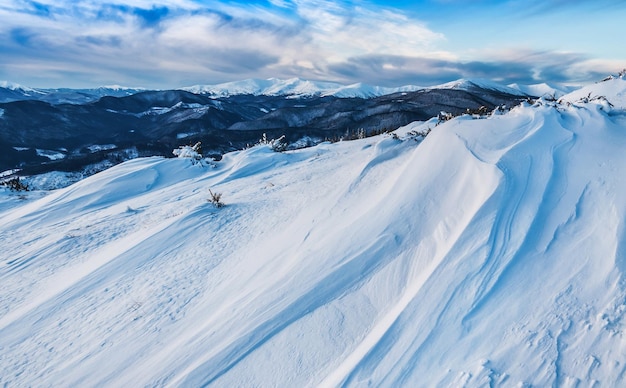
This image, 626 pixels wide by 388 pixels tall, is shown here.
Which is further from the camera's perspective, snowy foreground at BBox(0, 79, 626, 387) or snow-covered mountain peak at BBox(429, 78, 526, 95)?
snow-covered mountain peak at BBox(429, 78, 526, 95)

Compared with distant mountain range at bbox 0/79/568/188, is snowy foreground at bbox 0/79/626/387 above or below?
above

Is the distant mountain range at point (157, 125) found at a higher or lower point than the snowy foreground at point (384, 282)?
lower

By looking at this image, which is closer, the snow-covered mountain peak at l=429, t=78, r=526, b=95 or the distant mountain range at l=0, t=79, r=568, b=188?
the distant mountain range at l=0, t=79, r=568, b=188

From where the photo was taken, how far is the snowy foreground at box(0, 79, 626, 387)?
2.41 metres

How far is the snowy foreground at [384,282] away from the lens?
7.92ft

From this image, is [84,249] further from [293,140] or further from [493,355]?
[293,140]

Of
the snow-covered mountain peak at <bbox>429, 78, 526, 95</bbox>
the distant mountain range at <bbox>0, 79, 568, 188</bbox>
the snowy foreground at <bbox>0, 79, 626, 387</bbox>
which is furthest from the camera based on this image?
the snow-covered mountain peak at <bbox>429, 78, 526, 95</bbox>

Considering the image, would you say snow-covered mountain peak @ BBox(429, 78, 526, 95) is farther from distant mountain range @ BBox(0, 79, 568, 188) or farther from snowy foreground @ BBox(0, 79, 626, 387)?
snowy foreground @ BBox(0, 79, 626, 387)

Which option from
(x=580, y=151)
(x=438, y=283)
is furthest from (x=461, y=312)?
(x=580, y=151)

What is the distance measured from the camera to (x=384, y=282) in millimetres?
3127

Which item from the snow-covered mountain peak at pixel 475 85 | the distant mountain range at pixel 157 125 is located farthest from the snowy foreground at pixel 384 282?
the snow-covered mountain peak at pixel 475 85

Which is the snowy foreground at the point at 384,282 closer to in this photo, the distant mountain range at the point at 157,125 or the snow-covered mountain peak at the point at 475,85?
the distant mountain range at the point at 157,125

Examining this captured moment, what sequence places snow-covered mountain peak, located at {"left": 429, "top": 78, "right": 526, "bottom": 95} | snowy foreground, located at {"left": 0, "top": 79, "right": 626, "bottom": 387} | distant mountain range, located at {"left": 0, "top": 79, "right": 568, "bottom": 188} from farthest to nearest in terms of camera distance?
snow-covered mountain peak, located at {"left": 429, "top": 78, "right": 526, "bottom": 95} → distant mountain range, located at {"left": 0, "top": 79, "right": 568, "bottom": 188} → snowy foreground, located at {"left": 0, "top": 79, "right": 626, "bottom": 387}

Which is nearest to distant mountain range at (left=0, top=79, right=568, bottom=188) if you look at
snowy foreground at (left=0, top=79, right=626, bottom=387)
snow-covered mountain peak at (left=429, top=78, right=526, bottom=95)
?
snow-covered mountain peak at (left=429, top=78, right=526, bottom=95)
